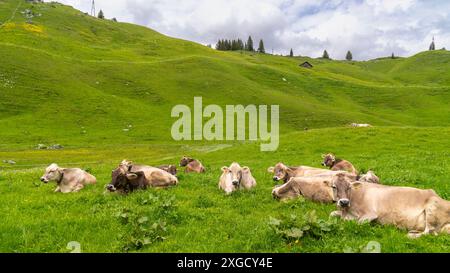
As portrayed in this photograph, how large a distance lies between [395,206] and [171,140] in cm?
5403

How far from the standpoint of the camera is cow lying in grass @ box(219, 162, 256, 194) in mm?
17156

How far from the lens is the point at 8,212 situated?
1416 cm

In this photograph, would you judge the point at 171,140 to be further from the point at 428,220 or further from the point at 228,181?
the point at 428,220

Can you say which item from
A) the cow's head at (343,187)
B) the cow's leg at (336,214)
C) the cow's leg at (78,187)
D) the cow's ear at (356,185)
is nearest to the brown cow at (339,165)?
the cow's ear at (356,185)

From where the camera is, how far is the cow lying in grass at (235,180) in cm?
1716

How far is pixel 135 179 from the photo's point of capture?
17.4m

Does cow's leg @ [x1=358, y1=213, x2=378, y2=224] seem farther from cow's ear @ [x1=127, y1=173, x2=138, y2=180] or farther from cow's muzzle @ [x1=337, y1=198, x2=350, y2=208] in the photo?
cow's ear @ [x1=127, y1=173, x2=138, y2=180]

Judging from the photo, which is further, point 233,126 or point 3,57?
point 3,57

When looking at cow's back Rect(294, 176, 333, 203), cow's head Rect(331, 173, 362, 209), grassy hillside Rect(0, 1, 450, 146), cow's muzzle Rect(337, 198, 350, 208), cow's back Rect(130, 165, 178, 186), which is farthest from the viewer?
grassy hillside Rect(0, 1, 450, 146)

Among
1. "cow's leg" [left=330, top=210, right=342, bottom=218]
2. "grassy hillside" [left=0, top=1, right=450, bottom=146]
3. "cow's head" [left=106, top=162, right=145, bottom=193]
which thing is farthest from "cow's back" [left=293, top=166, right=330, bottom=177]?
"grassy hillside" [left=0, top=1, right=450, bottom=146]
